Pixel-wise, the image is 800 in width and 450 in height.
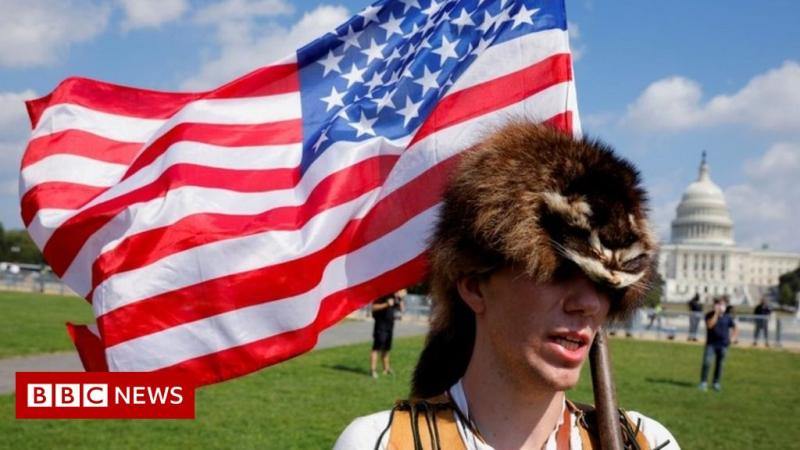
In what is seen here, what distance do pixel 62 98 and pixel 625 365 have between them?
1887 centimetres

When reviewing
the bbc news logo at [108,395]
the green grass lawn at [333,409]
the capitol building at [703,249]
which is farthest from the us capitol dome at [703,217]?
the bbc news logo at [108,395]

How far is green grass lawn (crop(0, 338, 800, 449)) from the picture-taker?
9695mm

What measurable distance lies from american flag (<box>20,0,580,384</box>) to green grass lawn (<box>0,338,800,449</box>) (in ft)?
19.1

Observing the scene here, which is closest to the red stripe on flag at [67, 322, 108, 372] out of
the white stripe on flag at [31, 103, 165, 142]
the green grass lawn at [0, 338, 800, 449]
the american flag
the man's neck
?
the american flag

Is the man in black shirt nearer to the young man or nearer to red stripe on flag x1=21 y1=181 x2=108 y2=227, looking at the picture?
red stripe on flag x1=21 y1=181 x2=108 y2=227

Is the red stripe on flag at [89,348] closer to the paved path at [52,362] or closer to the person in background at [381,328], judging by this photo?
the paved path at [52,362]

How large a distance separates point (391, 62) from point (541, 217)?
2.10m

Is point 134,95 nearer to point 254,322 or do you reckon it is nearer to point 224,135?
point 224,135

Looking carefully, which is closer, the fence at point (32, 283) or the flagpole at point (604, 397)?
the flagpole at point (604, 397)

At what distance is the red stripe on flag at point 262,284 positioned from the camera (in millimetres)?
3561

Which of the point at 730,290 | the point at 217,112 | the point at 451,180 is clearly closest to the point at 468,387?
the point at 451,180

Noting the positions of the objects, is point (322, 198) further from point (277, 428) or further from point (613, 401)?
point (277, 428)

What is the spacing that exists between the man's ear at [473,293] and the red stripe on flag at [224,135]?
6.40ft

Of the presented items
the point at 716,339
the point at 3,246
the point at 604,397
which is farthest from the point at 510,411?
the point at 3,246
